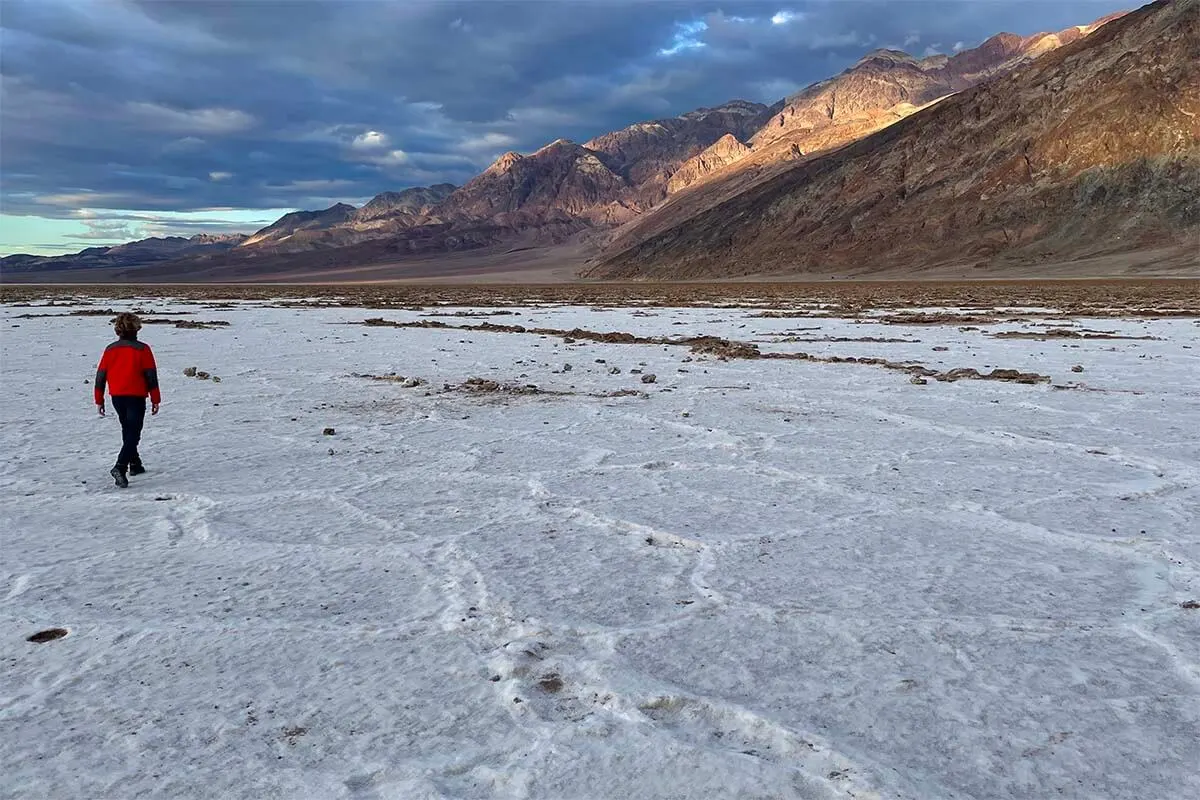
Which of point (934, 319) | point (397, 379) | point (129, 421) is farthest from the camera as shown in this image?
point (934, 319)

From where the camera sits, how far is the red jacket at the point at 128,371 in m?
6.15

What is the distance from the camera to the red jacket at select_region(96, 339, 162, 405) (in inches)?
242

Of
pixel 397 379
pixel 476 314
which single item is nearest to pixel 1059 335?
pixel 397 379

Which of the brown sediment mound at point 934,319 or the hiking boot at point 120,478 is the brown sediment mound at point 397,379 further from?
the brown sediment mound at point 934,319

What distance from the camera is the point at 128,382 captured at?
20.2ft

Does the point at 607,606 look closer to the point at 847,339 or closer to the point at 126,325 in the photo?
the point at 126,325

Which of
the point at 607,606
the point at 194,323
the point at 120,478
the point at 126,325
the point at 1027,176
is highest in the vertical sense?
the point at 1027,176

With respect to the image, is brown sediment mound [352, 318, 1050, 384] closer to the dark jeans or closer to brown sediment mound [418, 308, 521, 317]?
brown sediment mound [418, 308, 521, 317]

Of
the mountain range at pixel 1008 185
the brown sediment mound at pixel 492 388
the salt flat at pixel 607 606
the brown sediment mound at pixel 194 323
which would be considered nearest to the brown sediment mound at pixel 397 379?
the brown sediment mound at pixel 492 388

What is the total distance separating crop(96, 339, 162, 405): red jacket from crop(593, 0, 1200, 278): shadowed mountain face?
7257cm

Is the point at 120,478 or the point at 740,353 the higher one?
the point at 120,478

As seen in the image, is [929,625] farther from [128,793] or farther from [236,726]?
[128,793]

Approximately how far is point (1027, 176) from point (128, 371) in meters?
81.5

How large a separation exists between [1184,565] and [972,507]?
1260 mm
